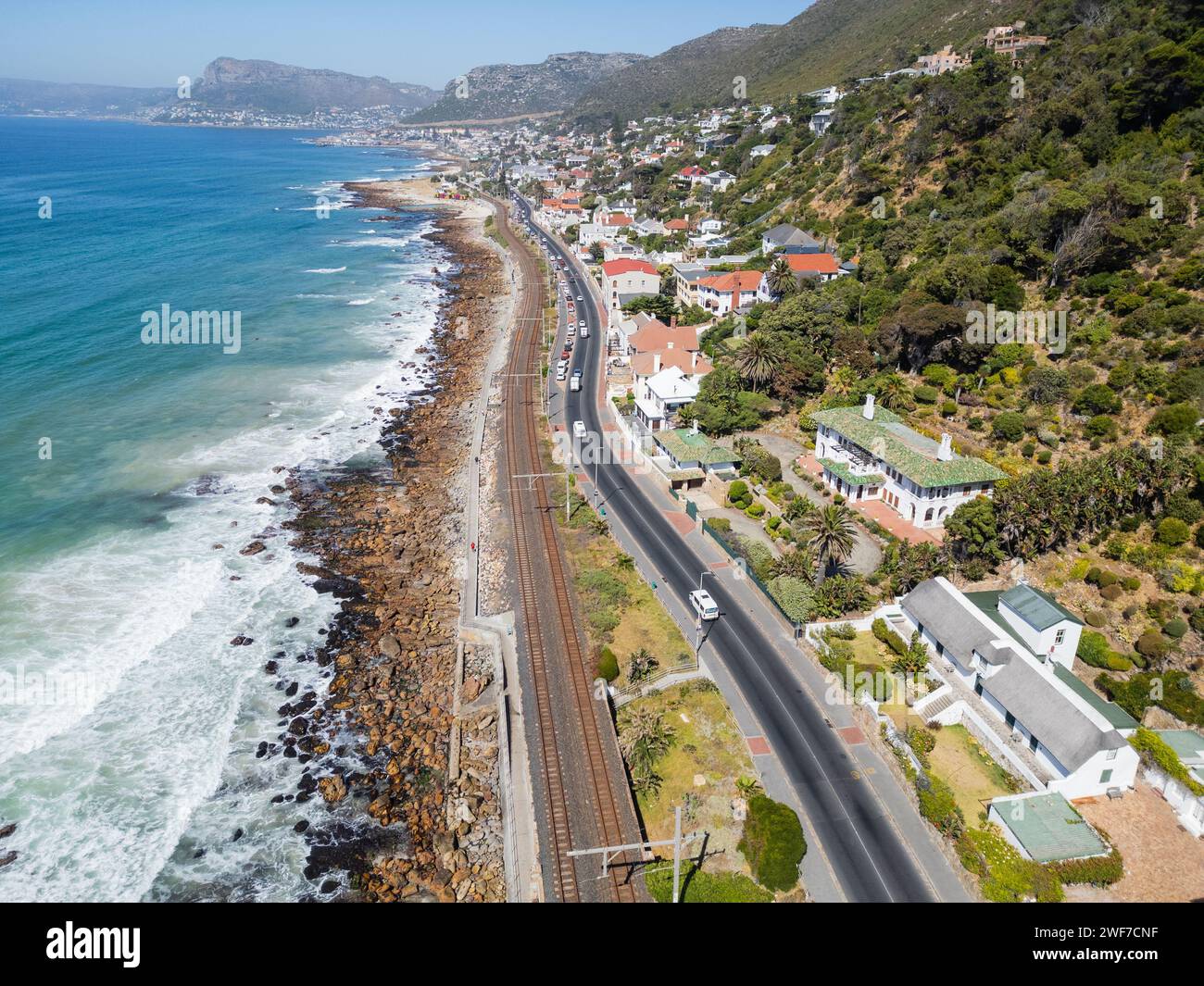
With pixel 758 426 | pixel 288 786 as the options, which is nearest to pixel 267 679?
pixel 288 786

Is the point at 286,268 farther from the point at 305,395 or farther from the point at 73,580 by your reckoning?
the point at 73,580

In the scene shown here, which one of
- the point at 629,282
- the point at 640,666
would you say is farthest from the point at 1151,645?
the point at 629,282

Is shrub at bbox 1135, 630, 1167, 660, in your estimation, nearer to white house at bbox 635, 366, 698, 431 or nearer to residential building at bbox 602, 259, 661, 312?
white house at bbox 635, 366, 698, 431

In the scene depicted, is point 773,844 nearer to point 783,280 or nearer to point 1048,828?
point 1048,828

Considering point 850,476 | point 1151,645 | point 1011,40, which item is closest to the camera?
point 1151,645

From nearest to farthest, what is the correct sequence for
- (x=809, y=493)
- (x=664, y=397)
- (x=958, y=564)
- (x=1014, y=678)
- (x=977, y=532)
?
(x=1014, y=678) < (x=977, y=532) < (x=958, y=564) < (x=809, y=493) < (x=664, y=397)

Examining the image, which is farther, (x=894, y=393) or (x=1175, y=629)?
(x=894, y=393)

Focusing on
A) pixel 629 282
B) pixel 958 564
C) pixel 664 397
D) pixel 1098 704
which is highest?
pixel 629 282
